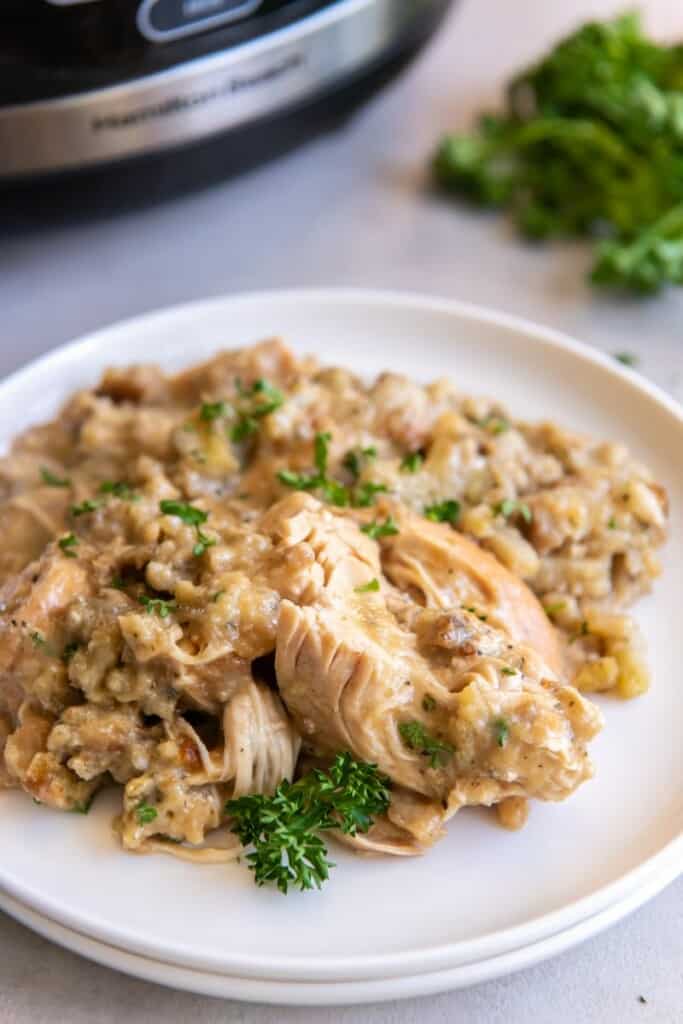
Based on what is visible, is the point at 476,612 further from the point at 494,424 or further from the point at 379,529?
the point at 494,424

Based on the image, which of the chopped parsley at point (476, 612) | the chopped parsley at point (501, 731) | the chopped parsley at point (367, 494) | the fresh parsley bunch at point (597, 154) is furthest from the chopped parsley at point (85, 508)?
the fresh parsley bunch at point (597, 154)

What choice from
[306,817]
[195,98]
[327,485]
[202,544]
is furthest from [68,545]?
[195,98]

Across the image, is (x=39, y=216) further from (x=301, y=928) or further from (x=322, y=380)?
(x=301, y=928)

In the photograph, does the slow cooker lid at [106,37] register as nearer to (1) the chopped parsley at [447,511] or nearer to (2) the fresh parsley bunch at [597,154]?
(2) the fresh parsley bunch at [597,154]

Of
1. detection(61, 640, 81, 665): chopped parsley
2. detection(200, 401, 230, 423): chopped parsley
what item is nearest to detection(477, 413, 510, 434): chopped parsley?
detection(200, 401, 230, 423): chopped parsley

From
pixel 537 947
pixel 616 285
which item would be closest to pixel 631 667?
pixel 537 947

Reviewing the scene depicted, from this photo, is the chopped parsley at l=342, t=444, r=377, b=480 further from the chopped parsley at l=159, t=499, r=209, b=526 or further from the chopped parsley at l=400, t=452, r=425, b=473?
the chopped parsley at l=159, t=499, r=209, b=526
